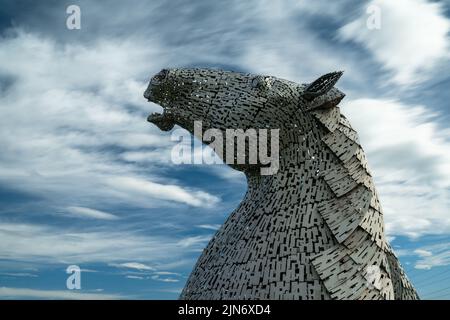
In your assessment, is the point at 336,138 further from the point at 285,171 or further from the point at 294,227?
the point at 294,227

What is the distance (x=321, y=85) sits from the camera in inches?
204

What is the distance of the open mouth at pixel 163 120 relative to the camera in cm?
602

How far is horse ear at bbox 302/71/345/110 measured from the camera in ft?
16.8

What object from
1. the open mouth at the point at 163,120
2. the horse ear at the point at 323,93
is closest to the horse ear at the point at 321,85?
the horse ear at the point at 323,93

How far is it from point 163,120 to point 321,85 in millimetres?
1875

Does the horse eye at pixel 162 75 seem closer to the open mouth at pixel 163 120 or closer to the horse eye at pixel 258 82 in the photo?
the open mouth at pixel 163 120

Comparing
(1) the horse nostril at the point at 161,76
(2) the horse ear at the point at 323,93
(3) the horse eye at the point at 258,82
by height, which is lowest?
(2) the horse ear at the point at 323,93

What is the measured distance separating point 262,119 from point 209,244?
4.73ft

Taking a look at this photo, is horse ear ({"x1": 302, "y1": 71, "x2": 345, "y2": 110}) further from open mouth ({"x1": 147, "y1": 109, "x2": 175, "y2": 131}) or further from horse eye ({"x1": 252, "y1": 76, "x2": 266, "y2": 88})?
open mouth ({"x1": 147, "y1": 109, "x2": 175, "y2": 131})

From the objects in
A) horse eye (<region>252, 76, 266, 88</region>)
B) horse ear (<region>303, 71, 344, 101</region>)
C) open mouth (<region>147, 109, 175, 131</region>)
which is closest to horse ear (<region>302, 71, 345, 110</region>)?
horse ear (<region>303, 71, 344, 101</region>)

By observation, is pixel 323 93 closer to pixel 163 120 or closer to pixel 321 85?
pixel 321 85

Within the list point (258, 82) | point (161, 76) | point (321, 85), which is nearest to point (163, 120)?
point (161, 76)
